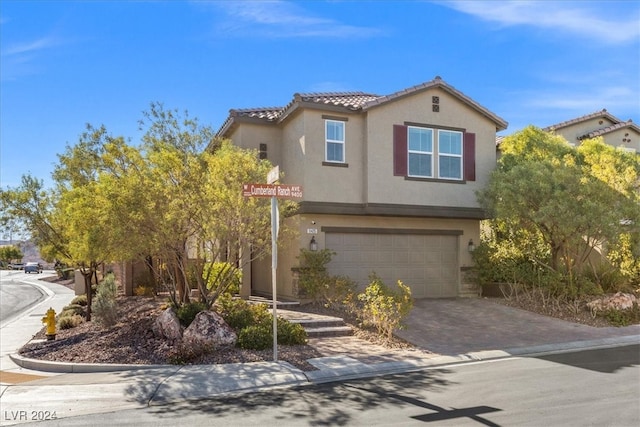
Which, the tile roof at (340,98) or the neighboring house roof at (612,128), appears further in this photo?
the neighboring house roof at (612,128)

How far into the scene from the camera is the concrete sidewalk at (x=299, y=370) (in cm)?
748

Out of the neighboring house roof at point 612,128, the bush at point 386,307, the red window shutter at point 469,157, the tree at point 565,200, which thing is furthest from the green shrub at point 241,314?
the neighboring house roof at point 612,128

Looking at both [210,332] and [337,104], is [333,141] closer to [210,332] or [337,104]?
[337,104]

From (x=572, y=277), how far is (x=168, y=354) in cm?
1211

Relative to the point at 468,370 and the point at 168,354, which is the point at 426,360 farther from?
the point at 168,354

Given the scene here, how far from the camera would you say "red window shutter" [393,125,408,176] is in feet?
53.4

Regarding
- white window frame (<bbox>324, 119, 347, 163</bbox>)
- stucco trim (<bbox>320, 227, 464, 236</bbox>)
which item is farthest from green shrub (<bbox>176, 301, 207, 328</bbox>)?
white window frame (<bbox>324, 119, 347, 163</bbox>)

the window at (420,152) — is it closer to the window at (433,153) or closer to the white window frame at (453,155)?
the window at (433,153)

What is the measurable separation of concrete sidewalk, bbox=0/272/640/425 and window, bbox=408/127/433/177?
15.7 ft

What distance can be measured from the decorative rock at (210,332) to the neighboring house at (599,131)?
745 inches

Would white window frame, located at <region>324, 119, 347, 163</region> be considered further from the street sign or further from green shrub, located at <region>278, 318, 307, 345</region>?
green shrub, located at <region>278, 318, 307, 345</region>

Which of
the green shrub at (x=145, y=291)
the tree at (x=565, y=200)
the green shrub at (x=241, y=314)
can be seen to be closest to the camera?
the green shrub at (x=241, y=314)

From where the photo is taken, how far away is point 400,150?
1634 cm

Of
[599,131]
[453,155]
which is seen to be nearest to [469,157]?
[453,155]
